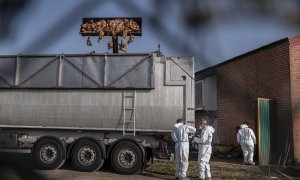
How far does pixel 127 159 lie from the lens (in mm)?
11547

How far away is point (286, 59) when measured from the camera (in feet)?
37.6

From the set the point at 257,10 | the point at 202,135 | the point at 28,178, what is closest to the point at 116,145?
the point at 202,135

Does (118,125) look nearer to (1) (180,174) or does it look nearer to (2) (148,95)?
(2) (148,95)

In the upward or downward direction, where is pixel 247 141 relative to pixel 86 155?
upward

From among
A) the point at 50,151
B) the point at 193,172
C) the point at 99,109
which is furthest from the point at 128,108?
the point at 193,172

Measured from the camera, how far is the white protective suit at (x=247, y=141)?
1437 cm

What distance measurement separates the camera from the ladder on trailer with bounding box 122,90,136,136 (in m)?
11.5

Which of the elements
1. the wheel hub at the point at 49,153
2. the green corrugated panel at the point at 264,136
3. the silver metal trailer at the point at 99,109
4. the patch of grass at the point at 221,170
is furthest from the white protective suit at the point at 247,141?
the wheel hub at the point at 49,153

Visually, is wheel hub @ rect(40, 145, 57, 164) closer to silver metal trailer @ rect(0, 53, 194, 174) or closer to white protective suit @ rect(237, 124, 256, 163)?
silver metal trailer @ rect(0, 53, 194, 174)

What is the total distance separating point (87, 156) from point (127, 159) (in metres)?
1.15

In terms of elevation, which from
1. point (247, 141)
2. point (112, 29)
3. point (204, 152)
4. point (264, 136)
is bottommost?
point (204, 152)

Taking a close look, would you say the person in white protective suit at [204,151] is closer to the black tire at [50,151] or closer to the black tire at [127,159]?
the black tire at [127,159]

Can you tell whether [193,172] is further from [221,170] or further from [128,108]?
[128,108]

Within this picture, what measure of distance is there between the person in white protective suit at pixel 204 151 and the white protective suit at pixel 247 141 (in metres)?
3.71
